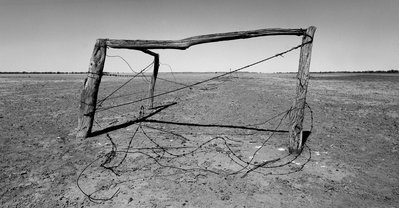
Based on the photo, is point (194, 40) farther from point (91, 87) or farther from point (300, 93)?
point (91, 87)

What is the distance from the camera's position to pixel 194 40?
6.61m

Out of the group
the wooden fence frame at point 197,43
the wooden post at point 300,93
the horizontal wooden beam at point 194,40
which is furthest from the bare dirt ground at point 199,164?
the horizontal wooden beam at point 194,40

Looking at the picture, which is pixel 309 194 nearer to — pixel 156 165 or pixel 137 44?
pixel 156 165

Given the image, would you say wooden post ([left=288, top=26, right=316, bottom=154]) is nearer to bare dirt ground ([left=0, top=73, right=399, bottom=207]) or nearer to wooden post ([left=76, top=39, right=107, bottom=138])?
bare dirt ground ([left=0, top=73, right=399, bottom=207])

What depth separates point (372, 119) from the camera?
1015cm

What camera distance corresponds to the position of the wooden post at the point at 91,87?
6965mm

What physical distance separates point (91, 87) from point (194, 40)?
3001 millimetres

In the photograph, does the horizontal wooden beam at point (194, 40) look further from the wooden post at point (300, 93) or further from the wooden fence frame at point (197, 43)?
the wooden post at point (300, 93)

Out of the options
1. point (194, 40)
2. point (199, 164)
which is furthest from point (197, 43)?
point (199, 164)

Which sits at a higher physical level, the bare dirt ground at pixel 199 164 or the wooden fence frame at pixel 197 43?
the wooden fence frame at pixel 197 43

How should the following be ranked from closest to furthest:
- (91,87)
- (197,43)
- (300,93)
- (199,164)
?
(199,164) < (300,93) < (197,43) < (91,87)

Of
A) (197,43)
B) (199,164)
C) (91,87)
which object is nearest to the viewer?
(199,164)

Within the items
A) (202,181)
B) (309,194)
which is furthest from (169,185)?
(309,194)

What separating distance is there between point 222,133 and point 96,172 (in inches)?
158
